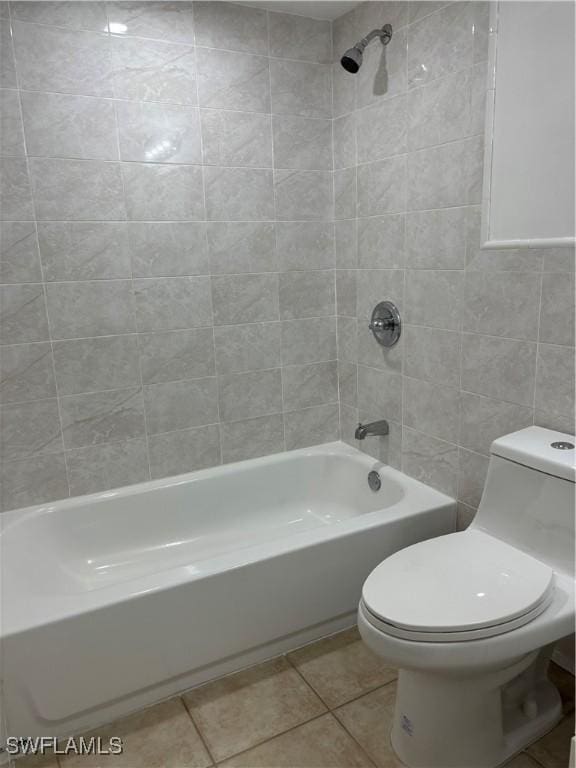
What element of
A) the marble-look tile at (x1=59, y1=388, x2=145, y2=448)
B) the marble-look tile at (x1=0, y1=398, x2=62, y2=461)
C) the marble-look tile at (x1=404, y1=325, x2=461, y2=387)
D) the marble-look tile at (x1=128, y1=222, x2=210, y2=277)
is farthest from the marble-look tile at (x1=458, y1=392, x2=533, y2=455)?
the marble-look tile at (x1=0, y1=398, x2=62, y2=461)

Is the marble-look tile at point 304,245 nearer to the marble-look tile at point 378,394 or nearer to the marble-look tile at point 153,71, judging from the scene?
the marble-look tile at point 378,394

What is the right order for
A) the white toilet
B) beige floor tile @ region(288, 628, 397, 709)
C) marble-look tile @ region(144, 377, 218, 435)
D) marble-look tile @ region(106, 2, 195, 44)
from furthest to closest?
marble-look tile @ region(144, 377, 218, 435), marble-look tile @ region(106, 2, 195, 44), beige floor tile @ region(288, 628, 397, 709), the white toilet

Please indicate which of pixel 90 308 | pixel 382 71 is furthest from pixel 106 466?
pixel 382 71

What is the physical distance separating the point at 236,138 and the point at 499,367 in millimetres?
1403

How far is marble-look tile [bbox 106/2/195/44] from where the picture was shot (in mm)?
1984

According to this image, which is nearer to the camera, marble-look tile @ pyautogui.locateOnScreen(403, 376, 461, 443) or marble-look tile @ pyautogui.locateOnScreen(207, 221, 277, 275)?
marble-look tile @ pyautogui.locateOnScreen(403, 376, 461, 443)

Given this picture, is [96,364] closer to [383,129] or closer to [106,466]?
[106,466]

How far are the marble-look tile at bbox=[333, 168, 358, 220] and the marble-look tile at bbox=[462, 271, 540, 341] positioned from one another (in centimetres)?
74

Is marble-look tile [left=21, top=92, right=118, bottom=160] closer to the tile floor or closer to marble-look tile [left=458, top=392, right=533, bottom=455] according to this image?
marble-look tile [left=458, top=392, right=533, bottom=455]

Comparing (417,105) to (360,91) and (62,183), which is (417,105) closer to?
(360,91)

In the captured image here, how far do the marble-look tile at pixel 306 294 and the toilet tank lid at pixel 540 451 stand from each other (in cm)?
116

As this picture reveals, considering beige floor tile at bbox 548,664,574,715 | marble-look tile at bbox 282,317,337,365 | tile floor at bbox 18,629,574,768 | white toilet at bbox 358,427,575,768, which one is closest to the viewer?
white toilet at bbox 358,427,575,768

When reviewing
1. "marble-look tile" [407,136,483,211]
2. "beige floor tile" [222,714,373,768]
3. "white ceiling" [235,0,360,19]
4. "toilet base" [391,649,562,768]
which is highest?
"white ceiling" [235,0,360,19]

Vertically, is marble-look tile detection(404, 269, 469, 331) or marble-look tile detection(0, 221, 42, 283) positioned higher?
marble-look tile detection(0, 221, 42, 283)
